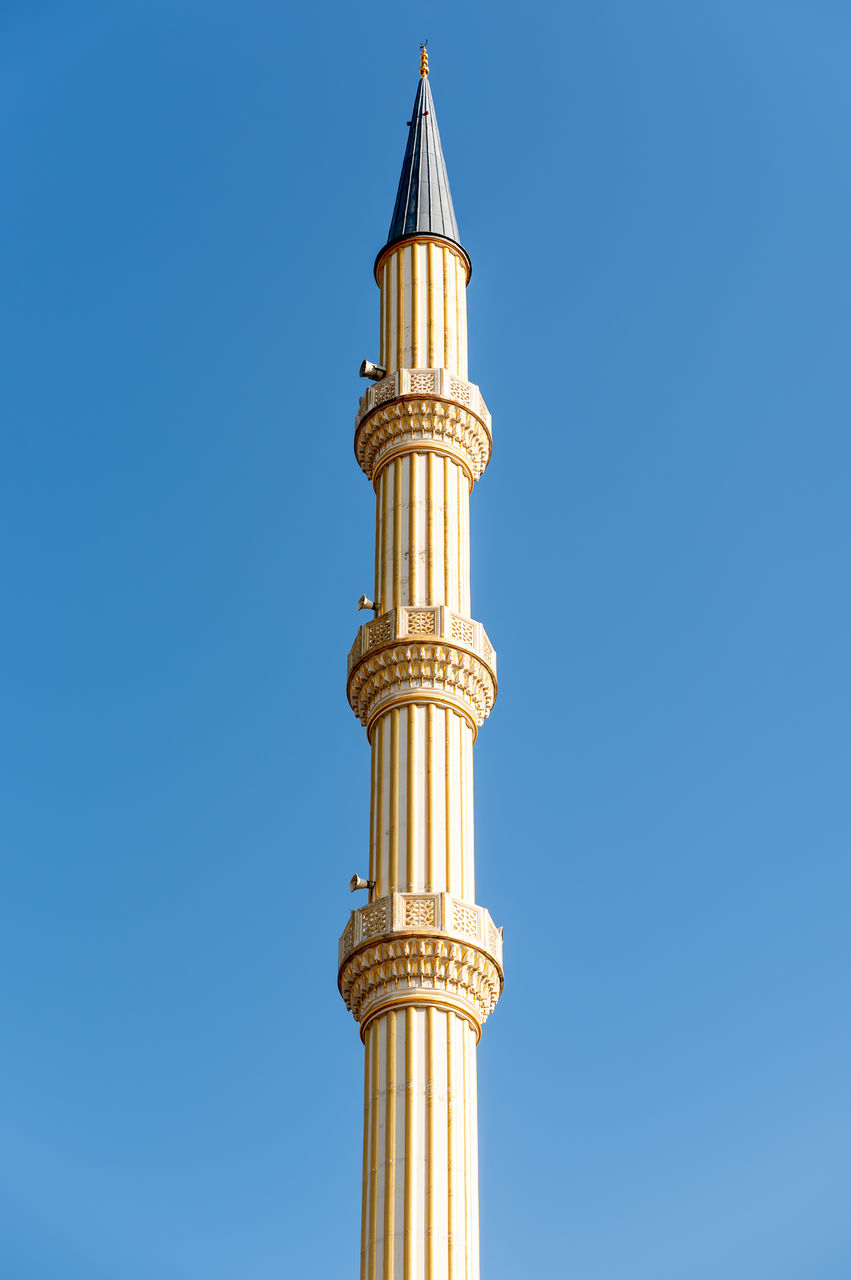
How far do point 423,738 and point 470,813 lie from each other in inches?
43.0

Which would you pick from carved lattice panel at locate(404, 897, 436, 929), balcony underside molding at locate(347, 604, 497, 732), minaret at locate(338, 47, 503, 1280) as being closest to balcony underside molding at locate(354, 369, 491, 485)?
minaret at locate(338, 47, 503, 1280)

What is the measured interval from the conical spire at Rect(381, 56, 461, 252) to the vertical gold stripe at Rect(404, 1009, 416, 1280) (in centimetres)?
1225

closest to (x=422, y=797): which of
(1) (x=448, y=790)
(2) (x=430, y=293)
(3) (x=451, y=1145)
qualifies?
(1) (x=448, y=790)

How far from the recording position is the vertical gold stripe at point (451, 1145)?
823 inches

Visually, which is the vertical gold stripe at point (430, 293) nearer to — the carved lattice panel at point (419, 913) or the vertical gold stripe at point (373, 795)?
the vertical gold stripe at point (373, 795)

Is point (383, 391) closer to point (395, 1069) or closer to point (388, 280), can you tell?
point (388, 280)

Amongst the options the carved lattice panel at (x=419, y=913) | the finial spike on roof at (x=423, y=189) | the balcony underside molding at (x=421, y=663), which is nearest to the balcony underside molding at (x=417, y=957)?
the carved lattice panel at (x=419, y=913)

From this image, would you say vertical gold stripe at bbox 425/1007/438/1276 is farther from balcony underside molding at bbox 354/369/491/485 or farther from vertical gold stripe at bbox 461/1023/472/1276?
balcony underside molding at bbox 354/369/491/485

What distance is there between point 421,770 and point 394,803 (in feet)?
1.74

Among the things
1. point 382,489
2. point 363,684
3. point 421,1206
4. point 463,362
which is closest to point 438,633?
point 363,684

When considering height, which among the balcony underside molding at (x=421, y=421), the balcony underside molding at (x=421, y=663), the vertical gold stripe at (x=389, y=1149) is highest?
the balcony underside molding at (x=421, y=421)

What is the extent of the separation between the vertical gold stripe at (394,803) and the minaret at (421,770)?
0.02 metres

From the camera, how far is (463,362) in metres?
28.2

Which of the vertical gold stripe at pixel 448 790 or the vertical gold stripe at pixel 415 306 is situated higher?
the vertical gold stripe at pixel 415 306
